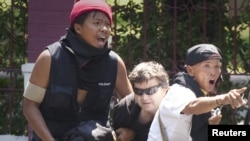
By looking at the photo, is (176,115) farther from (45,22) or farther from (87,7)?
(45,22)

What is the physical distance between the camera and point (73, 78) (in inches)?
174

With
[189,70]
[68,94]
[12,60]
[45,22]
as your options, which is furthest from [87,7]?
[12,60]

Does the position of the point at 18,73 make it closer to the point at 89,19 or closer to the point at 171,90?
the point at 89,19

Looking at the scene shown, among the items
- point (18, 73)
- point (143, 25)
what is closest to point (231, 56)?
point (143, 25)

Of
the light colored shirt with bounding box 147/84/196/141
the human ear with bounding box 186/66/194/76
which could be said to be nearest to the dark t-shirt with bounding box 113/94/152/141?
the light colored shirt with bounding box 147/84/196/141

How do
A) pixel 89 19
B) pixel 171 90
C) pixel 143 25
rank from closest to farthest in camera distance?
pixel 171 90, pixel 89 19, pixel 143 25

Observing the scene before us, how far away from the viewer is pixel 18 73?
6695mm

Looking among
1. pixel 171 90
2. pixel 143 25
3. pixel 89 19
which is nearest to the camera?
pixel 171 90

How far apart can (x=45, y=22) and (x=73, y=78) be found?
188cm

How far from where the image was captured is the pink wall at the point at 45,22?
20.4ft

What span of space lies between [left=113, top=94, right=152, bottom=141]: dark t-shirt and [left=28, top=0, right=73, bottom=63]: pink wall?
1.77 metres

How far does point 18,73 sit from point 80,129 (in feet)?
8.19

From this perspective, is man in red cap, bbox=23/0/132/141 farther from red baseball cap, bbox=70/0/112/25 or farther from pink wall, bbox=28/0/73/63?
pink wall, bbox=28/0/73/63

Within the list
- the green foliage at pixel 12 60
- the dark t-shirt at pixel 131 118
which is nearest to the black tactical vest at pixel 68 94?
the dark t-shirt at pixel 131 118
